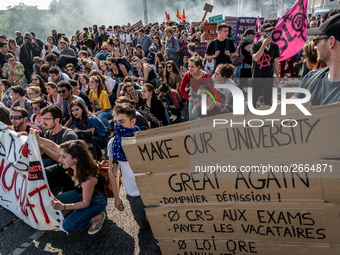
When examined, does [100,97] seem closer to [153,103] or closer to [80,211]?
[153,103]

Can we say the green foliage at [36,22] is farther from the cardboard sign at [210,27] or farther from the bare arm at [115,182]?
the bare arm at [115,182]

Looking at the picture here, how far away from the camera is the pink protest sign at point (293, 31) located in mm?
4367

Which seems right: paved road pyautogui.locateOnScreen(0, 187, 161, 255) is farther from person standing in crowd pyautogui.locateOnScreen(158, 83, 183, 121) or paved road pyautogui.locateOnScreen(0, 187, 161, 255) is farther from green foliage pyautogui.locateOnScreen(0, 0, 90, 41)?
green foliage pyautogui.locateOnScreen(0, 0, 90, 41)

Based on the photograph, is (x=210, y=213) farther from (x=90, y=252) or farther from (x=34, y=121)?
(x=34, y=121)

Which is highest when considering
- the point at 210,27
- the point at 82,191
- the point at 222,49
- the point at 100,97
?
the point at 210,27

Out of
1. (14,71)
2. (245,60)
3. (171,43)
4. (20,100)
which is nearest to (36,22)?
(14,71)

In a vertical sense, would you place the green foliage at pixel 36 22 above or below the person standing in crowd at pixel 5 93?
above

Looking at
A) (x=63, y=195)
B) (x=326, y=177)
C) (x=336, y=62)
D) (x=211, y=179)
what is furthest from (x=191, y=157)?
(x=63, y=195)

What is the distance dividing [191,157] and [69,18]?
1844 inches

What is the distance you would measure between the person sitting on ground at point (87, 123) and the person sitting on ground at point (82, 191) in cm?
132

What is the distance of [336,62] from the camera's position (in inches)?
84.7

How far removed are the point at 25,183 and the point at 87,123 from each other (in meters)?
1.57

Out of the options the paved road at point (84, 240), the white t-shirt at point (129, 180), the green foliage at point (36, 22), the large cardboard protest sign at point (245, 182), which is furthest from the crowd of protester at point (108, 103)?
the green foliage at point (36, 22)

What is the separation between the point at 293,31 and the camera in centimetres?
445
